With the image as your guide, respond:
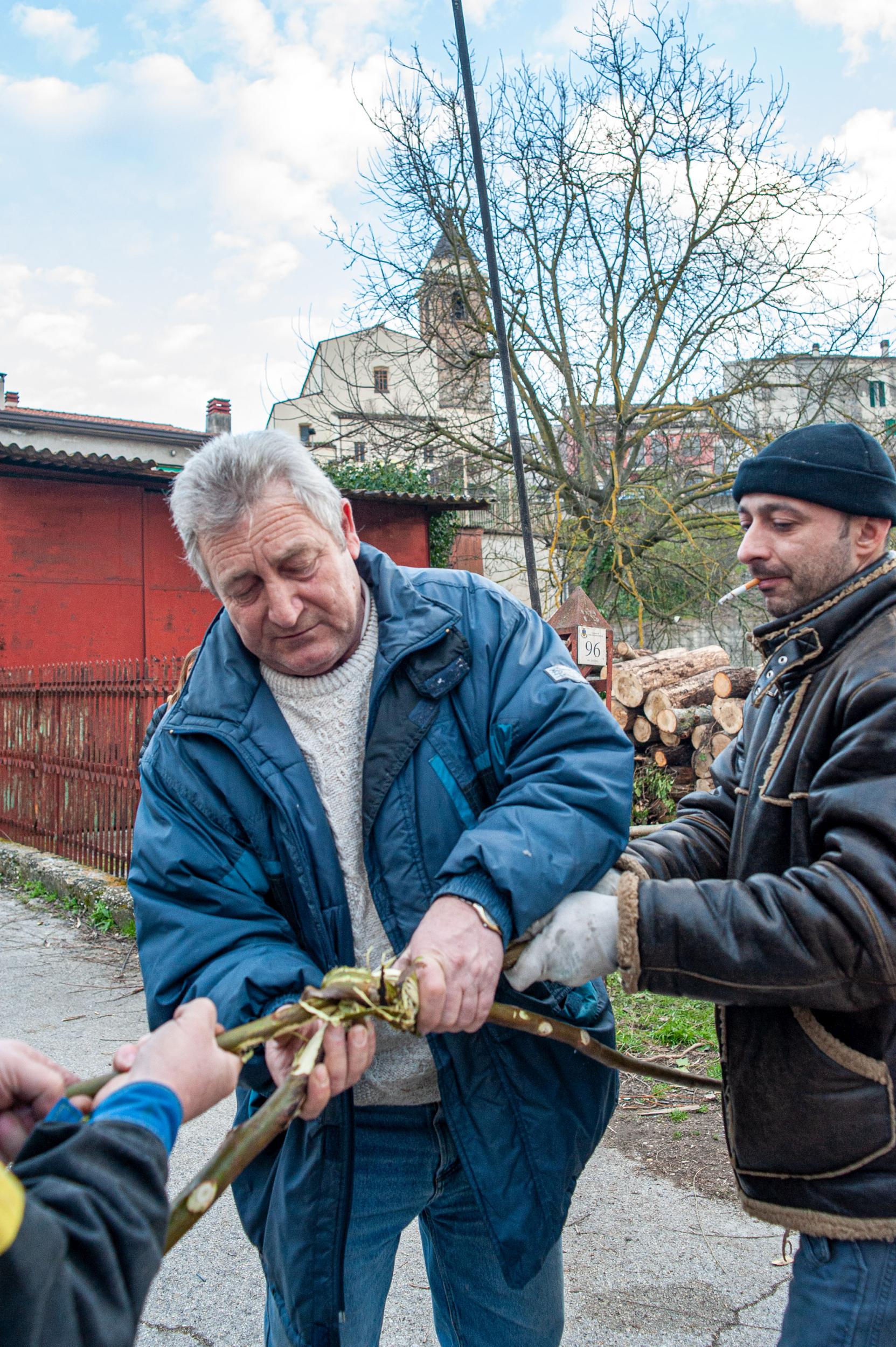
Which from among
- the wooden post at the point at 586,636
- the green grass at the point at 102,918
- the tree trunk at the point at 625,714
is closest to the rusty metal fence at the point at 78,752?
the green grass at the point at 102,918

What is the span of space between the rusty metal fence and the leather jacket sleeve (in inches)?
230

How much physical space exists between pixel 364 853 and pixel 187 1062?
25.5 inches

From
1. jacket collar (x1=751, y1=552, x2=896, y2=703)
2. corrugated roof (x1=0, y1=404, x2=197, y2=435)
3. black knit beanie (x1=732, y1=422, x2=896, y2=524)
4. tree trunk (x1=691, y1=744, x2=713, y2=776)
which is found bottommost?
tree trunk (x1=691, y1=744, x2=713, y2=776)

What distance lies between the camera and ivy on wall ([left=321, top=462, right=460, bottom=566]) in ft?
50.5

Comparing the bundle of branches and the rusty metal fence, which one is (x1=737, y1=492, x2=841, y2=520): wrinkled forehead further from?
the rusty metal fence

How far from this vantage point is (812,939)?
135cm

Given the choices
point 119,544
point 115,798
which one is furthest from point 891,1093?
point 119,544

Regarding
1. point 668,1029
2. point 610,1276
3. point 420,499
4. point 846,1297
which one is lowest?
point 610,1276

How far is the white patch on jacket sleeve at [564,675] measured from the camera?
5.94 feet

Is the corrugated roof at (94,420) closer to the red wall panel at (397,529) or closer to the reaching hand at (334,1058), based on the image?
the red wall panel at (397,529)

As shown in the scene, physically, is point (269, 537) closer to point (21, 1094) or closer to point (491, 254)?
point (21, 1094)

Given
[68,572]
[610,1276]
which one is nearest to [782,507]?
[610,1276]

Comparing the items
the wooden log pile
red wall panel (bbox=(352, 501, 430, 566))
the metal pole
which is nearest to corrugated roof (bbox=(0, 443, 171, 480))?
red wall panel (bbox=(352, 501, 430, 566))

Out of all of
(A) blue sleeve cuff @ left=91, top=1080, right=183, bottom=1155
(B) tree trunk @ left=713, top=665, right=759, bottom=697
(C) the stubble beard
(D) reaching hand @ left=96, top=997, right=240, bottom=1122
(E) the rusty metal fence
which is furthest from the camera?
(B) tree trunk @ left=713, top=665, right=759, bottom=697
